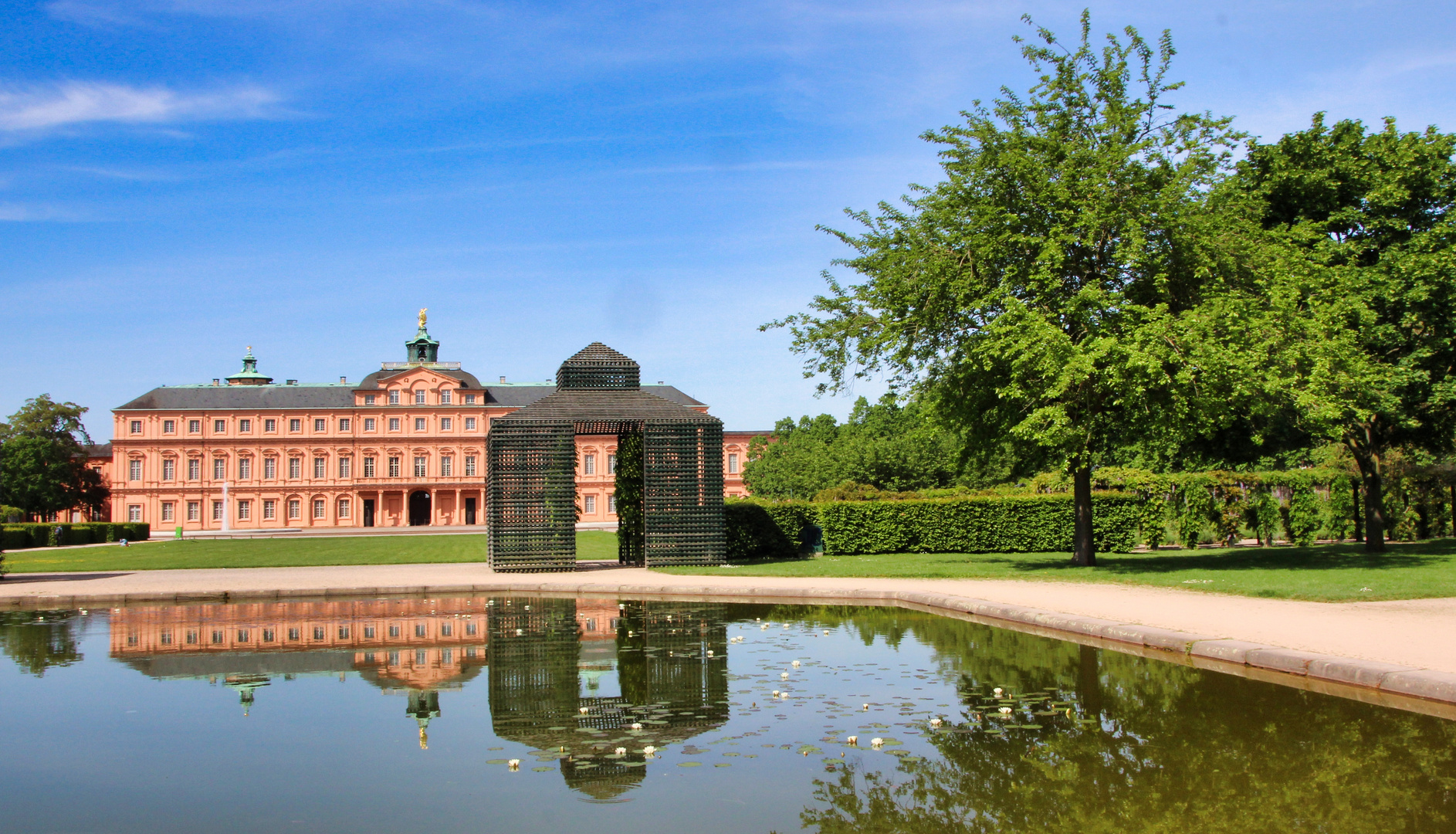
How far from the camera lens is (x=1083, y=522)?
67.9 ft

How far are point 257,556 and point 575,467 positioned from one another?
1497 centimetres

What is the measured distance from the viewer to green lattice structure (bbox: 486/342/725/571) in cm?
2231

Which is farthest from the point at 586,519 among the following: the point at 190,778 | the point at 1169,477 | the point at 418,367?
the point at 190,778

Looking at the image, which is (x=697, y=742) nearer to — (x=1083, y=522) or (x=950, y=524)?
(x=1083, y=522)

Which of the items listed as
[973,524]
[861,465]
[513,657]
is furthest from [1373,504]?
[861,465]

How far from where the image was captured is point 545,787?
5.52m

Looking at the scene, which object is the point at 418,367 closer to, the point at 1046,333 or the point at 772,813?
the point at 1046,333

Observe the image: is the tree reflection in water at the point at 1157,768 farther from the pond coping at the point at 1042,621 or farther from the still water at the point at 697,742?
the pond coping at the point at 1042,621

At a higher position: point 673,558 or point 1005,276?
point 1005,276

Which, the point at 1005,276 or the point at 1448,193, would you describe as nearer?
the point at 1005,276

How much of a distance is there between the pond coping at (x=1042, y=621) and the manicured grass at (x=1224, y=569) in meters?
3.67

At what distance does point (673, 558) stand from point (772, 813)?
59.4 ft

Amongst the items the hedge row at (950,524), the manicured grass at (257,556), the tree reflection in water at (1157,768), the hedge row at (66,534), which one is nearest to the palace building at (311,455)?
the hedge row at (66,534)

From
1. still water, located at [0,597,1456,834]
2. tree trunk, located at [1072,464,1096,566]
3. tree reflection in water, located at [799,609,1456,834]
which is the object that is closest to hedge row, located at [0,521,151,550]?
still water, located at [0,597,1456,834]
